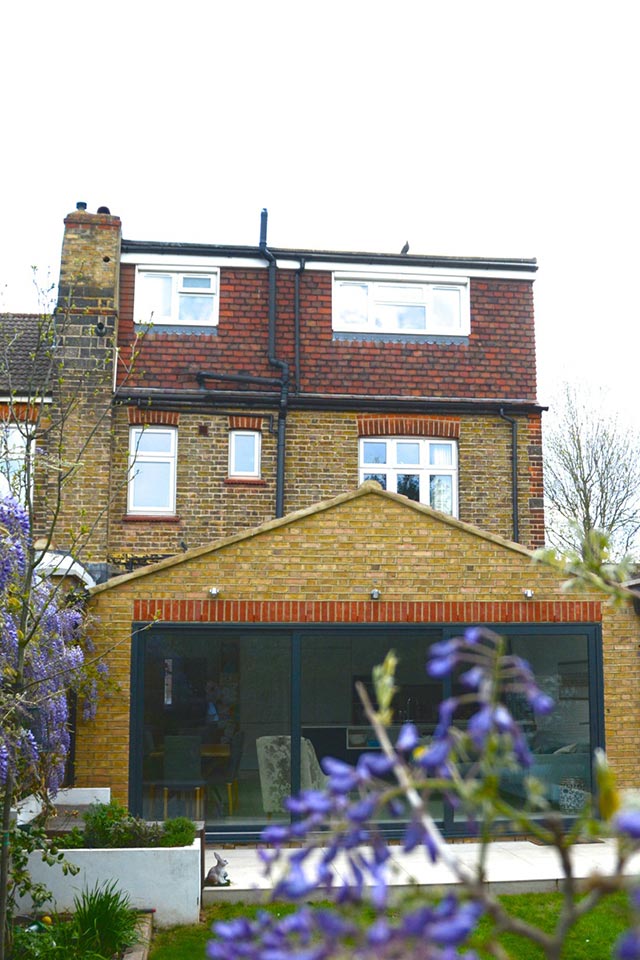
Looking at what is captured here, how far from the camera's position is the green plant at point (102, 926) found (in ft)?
22.0

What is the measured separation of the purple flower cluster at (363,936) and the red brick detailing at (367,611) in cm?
929

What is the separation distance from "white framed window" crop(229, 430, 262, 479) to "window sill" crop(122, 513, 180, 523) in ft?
3.58

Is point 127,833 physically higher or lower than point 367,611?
lower

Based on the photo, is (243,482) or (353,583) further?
(243,482)

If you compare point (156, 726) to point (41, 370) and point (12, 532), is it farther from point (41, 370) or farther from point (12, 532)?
point (41, 370)

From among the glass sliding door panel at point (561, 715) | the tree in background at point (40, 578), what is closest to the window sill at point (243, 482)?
the tree in background at point (40, 578)

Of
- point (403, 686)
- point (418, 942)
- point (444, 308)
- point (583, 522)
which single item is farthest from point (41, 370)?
point (583, 522)

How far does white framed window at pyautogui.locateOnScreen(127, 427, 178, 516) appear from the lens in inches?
604

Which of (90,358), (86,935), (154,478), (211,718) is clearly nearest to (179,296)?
(90,358)

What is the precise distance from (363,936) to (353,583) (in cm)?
976

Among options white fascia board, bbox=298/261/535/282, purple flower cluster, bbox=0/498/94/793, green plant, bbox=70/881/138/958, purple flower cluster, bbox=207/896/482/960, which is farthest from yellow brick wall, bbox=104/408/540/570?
purple flower cluster, bbox=207/896/482/960

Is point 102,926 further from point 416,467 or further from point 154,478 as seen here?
point 416,467

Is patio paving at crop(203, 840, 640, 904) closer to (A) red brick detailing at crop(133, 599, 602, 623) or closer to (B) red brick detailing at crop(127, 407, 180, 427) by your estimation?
(A) red brick detailing at crop(133, 599, 602, 623)

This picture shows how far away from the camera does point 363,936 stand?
63.4 inches
